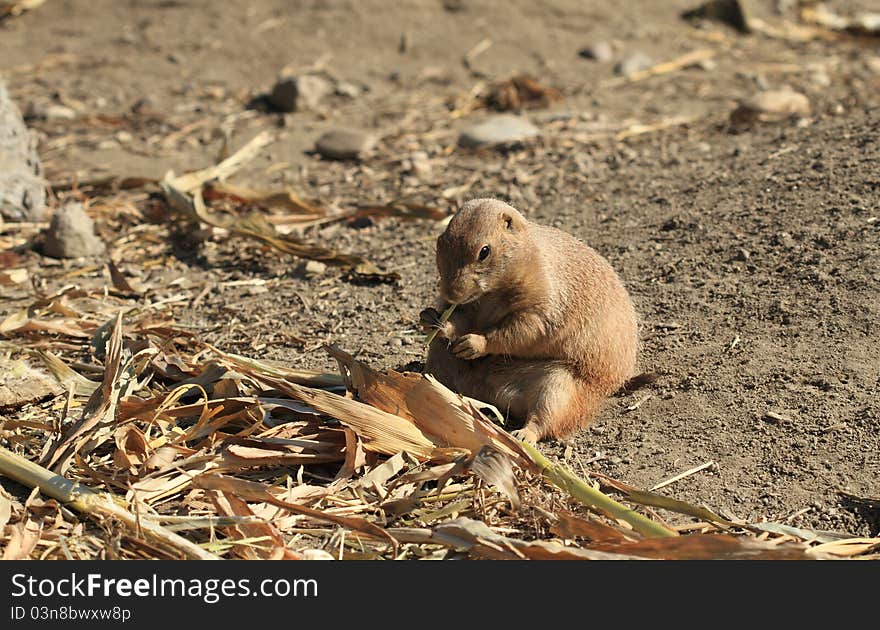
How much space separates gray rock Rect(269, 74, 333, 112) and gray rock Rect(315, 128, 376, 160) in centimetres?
102

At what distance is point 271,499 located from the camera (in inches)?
160

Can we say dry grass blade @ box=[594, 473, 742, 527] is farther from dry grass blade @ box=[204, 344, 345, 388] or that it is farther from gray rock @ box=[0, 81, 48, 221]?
gray rock @ box=[0, 81, 48, 221]

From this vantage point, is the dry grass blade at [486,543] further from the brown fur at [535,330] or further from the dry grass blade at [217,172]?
the dry grass blade at [217,172]

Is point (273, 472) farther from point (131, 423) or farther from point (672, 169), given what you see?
point (672, 169)

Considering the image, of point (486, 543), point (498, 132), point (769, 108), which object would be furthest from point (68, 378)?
point (769, 108)

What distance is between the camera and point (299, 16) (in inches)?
471

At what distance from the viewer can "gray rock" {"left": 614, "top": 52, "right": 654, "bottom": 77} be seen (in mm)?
10836

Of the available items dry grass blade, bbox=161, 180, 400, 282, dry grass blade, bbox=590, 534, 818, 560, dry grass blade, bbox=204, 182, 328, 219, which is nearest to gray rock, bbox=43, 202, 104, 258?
dry grass blade, bbox=161, 180, 400, 282

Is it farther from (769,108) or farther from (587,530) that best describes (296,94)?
(587,530)

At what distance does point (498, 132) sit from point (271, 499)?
5.49 meters

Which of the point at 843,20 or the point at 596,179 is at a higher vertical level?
the point at 843,20

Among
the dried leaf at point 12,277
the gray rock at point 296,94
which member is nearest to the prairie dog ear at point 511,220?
the dried leaf at point 12,277
